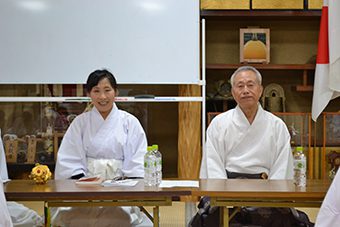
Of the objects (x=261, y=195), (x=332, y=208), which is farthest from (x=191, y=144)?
(x=332, y=208)

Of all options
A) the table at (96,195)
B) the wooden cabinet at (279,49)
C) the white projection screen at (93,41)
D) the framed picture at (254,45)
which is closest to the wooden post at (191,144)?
the white projection screen at (93,41)

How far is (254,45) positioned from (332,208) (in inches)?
143

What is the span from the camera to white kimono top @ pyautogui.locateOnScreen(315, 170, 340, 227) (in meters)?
1.94

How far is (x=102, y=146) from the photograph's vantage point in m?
3.67

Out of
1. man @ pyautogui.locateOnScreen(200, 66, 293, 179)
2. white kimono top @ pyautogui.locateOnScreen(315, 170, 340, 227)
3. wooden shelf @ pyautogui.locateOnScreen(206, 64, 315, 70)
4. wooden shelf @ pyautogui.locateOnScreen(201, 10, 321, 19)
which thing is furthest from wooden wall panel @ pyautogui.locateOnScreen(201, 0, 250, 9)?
white kimono top @ pyautogui.locateOnScreen(315, 170, 340, 227)

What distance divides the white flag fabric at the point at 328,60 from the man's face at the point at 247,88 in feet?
2.27

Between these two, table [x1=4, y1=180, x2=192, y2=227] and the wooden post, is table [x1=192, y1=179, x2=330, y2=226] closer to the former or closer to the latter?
table [x1=4, y1=180, x2=192, y2=227]

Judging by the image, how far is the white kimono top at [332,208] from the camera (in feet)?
6.36

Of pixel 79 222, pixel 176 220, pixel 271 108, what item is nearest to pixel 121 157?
pixel 79 222

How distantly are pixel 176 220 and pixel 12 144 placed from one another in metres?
2.18

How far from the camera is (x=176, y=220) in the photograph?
434 centimetres

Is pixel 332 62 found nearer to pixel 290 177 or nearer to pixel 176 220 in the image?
pixel 290 177

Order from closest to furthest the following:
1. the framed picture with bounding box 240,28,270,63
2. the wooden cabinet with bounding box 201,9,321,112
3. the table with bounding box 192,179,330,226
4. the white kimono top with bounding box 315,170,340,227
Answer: the white kimono top with bounding box 315,170,340,227, the table with bounding box 192,179,330,226, the framed picture with bounding box 240,28,270,63, the wooden cabinet with bounding box 201,9,321,112

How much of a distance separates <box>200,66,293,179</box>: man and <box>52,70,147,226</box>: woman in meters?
0.58
